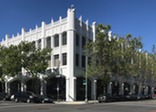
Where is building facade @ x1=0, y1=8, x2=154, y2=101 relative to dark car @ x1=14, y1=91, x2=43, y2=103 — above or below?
above

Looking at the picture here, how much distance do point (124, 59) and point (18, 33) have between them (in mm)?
21938

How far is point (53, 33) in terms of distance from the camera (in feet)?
179

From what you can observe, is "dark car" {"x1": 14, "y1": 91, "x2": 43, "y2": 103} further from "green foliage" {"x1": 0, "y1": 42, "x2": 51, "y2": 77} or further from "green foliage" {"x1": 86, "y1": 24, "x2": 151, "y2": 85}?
"green foliage" {"x1": 86, "y1": 24, "x2": 151, "y2": 85}

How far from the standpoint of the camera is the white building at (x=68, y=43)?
51031mm

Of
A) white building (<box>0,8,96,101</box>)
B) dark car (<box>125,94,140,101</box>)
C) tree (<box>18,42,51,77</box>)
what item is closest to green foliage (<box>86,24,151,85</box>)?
white building (<box>0,8,96,101</box>)

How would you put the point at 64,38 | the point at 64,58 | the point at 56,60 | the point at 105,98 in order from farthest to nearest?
the point at 56,60 → the point at 64,38 → the point at 64,58 → the point at 105,98

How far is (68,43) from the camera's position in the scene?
2025 inches

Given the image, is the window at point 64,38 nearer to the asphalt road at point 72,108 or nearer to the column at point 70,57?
the column at point 70,57

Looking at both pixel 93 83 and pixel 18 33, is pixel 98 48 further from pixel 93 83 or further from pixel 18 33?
pixel 18 33

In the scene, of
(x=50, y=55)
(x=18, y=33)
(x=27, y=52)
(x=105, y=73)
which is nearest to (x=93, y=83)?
(x=105, y=73)

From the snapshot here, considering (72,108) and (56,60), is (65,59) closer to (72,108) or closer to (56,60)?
(56,60)

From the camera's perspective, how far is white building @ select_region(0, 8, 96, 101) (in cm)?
5103

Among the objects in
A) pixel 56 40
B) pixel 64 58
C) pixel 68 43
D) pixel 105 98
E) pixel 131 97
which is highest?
pixel 56 40

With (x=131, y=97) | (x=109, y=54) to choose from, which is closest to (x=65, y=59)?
(x=109, y=54)
